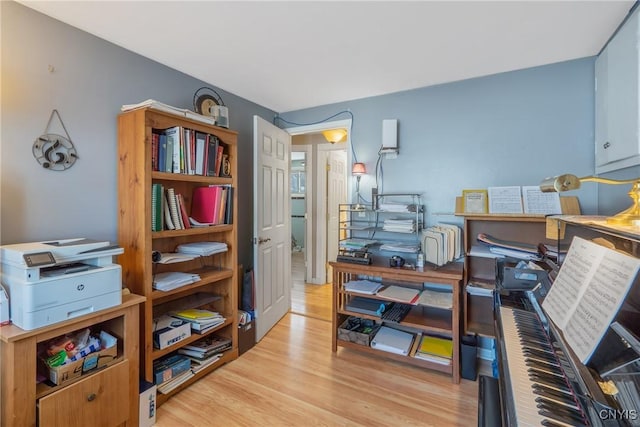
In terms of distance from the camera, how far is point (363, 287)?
2.29 meters

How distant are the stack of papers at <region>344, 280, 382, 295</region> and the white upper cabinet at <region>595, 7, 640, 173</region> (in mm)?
1618

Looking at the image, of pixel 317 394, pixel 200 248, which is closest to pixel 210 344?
pixel 200 248

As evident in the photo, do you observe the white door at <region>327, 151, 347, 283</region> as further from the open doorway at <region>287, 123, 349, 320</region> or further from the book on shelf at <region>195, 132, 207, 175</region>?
the book on shelf at <region>195, 132, 207, 175</region>

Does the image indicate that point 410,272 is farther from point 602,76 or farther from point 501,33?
point 602,76

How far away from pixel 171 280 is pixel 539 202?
2433mm

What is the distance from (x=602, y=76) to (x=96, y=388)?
324cm

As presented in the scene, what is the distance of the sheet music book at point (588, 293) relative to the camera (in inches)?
29.3

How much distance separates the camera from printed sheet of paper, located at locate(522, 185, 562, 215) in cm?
190

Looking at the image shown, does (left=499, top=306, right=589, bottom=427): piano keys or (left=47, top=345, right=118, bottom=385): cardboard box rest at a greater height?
(left=499, top=306, right=589, bottom=427): piano keys

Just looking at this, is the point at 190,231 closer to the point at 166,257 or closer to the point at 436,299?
the point at 166,257

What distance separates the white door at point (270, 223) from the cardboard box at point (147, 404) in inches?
38.2

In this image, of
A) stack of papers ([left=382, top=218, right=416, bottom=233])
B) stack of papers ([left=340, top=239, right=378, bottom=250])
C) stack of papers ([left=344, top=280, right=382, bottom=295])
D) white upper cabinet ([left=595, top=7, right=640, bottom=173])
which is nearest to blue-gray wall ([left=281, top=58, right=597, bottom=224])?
white upper cabinet ([left=595, top=7, right=640, bottom=173])

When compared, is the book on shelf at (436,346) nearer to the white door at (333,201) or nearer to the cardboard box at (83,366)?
the cardboard box at (83,366)

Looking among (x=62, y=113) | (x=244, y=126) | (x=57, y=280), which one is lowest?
(x=57, y=280)
